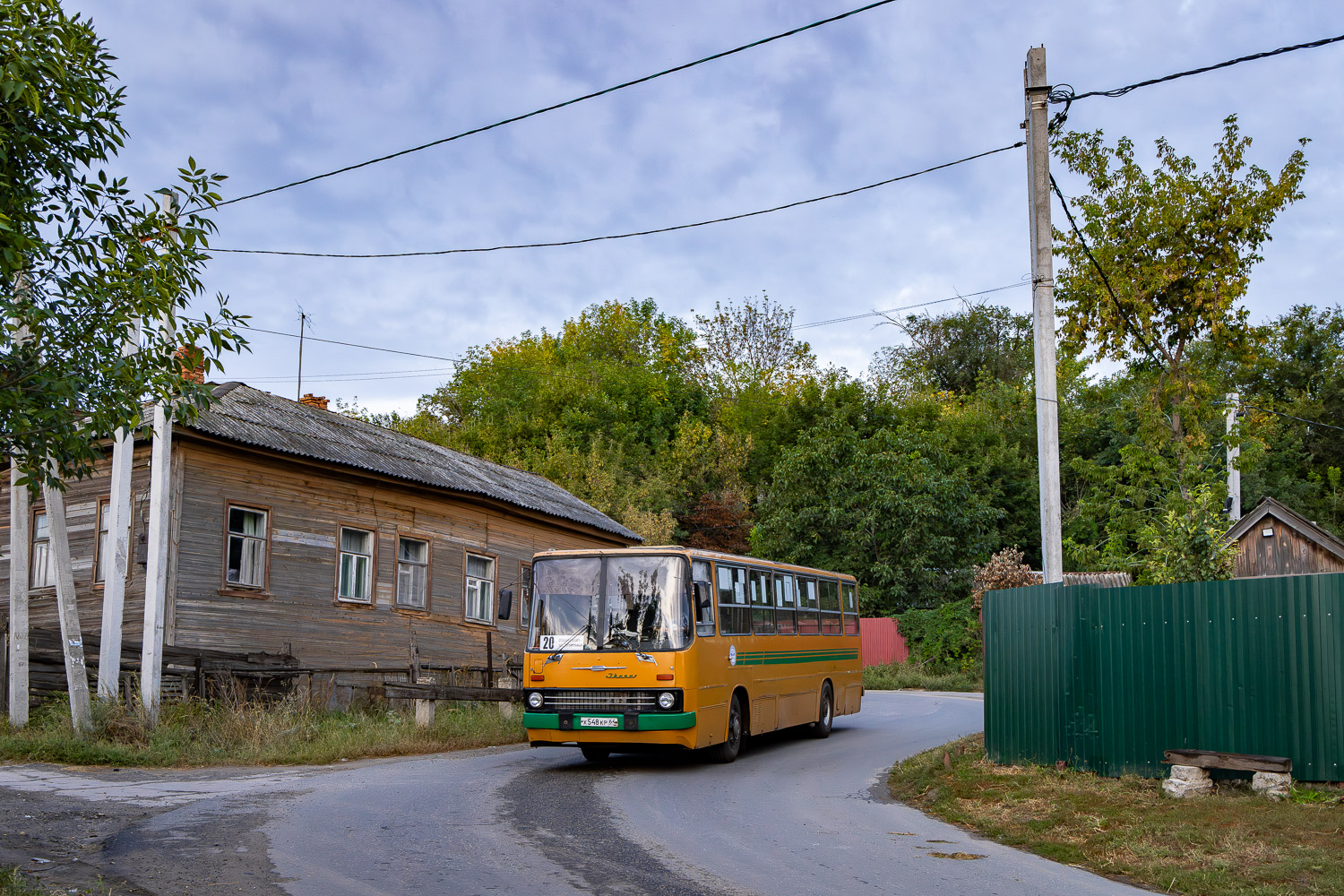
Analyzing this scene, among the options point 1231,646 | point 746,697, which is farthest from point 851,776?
point 1231,646

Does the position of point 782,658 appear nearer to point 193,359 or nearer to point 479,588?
point 193,359

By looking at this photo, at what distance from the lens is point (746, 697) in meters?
15.5

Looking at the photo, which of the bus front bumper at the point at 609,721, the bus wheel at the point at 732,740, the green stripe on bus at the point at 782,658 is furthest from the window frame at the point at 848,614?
the bus front bumper at the point at 609,721

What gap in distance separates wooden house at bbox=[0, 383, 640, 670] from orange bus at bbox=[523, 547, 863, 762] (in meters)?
3.02

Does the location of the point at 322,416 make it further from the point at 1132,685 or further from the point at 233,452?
the point at 1132,685

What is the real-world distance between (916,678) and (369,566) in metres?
18.6

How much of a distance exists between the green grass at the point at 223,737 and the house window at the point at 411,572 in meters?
6.74

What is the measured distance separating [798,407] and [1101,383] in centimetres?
1721

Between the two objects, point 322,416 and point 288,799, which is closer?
point 288,799

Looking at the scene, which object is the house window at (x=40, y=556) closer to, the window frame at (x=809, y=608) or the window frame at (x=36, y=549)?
the window frame at (x=36, y=549)

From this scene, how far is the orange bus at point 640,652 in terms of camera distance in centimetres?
1325

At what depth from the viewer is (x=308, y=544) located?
70.7ft

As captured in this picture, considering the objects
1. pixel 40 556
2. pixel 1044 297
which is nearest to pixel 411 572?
pixel 40 556

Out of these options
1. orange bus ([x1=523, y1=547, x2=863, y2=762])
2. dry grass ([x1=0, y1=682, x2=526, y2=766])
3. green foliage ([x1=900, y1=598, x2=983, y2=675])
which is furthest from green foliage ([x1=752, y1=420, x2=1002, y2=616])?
orange bus ([x1=523, y1=547, x2=863, y2=762])
